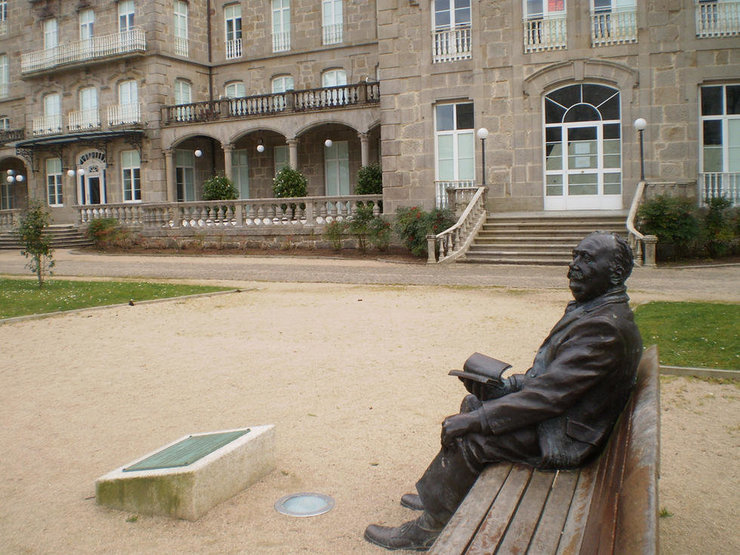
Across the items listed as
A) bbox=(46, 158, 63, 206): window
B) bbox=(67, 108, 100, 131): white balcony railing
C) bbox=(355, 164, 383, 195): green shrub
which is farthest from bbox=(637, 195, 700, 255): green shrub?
bbox=(46, 158, 63, 206): window

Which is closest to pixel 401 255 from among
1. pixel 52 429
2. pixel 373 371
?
pixel 373 371

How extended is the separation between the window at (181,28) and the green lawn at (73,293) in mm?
19675

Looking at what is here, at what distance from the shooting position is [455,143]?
21953mm

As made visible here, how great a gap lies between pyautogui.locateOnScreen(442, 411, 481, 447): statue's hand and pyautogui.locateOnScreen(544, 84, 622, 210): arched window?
19.2m

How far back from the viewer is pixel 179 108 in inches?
1216

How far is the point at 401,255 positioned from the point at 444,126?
15.1 ft

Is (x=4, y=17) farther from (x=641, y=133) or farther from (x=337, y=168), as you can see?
(x=641, y=133)

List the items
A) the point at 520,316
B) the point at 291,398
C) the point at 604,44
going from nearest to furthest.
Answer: the point at 291,398
the point at 520,316
the point at 604,44

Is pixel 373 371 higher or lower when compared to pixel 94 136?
lower

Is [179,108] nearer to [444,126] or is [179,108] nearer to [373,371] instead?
[444,126]

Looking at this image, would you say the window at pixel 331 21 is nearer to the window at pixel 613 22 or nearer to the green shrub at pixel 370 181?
the green shrub at pixel 370 181

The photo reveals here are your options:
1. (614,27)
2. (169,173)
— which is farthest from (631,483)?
(169,173)

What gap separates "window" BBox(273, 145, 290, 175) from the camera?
3133 cm

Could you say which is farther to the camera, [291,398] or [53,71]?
[53,71]
